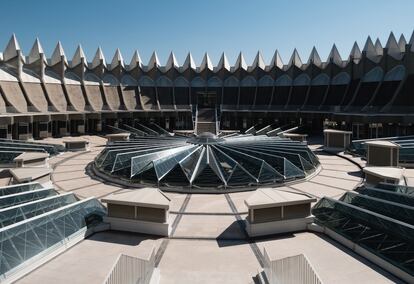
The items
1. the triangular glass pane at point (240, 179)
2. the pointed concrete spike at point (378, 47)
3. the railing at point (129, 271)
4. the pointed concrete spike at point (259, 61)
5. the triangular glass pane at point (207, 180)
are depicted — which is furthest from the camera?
the pointed concrete spike at point (259, 61)

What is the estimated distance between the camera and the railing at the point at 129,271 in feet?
32.8

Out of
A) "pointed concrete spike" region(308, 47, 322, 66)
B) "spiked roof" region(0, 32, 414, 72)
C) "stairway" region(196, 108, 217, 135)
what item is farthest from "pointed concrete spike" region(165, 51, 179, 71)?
"pointed concrete spike" region(308, 47, 322, 66)

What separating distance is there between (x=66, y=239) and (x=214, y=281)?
6680 millimetres

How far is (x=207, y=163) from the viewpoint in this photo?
25812 millimetres

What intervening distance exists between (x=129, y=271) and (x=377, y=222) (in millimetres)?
10360

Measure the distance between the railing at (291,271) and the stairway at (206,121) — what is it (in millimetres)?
46751

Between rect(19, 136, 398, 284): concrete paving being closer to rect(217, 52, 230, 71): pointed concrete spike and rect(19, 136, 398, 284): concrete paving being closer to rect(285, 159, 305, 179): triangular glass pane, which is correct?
rect(285, 159, 305, 179): triangular glass pane

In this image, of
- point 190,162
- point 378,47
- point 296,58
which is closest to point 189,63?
point 296,58

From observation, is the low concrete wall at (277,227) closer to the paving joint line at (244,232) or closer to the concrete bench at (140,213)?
the paving joint line at (244,232)

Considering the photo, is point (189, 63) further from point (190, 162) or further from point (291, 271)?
point (291, 271)

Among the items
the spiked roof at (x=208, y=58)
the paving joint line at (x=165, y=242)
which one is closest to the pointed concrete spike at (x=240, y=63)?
the spiked roof at (x=208, y=58)

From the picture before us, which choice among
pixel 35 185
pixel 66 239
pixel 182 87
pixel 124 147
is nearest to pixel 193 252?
pixel 66 239

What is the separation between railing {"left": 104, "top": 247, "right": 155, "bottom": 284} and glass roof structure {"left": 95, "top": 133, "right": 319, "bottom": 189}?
12729 millimetres

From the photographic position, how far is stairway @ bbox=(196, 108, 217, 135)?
60031 millimetres
